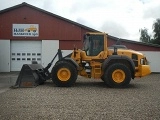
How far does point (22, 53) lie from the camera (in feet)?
105

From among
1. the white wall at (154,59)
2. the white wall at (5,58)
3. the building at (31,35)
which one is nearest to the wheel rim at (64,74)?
the building at (31,35)

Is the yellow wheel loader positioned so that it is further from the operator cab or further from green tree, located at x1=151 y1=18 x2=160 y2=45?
green tree, located at x1=151 y1=18 x2=160 y2=45

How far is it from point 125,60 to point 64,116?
854cm

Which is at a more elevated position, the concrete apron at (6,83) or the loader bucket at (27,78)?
the loader bucket at (27,78)

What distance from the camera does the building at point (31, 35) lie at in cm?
3189

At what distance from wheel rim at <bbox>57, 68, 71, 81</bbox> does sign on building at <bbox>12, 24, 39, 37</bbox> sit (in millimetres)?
16369

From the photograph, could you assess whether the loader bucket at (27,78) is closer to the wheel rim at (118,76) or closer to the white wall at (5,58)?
the wheel rim at (118,76)

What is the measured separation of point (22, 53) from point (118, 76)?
17501mm

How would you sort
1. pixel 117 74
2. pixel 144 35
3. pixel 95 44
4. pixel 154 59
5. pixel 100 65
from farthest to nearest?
1. pixel 144 35
2. pixel 154 59
3. pixel 95 44
4. pixel 100 65
5. pixel 117 74

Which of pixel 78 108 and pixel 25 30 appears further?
pixel 25 30

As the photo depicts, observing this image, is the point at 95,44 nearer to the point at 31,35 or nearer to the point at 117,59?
the point at 117,59

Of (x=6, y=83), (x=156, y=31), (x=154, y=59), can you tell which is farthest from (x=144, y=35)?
(x=6, y=83)

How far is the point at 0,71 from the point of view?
31.8 metres

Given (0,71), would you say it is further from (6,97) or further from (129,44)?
(6,97)
